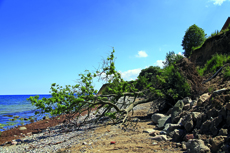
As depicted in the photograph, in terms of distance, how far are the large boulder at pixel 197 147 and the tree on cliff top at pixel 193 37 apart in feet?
103

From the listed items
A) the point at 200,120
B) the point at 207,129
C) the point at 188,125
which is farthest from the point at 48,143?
the point at 207,129

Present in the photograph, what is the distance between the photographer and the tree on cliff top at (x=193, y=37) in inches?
1246

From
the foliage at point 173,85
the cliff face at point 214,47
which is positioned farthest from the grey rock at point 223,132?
the cliff face at point 214,47

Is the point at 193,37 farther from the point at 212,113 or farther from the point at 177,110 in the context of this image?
the point at 212,113

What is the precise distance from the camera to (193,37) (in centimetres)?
3172

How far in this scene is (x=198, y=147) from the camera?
153 inches

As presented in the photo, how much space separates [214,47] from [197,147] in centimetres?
1455

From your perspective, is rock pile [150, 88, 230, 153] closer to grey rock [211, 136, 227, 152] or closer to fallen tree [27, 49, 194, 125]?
grey rock [211, 136, 227, 152]

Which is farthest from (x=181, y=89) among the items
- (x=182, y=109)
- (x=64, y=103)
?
(x=64, y=103)

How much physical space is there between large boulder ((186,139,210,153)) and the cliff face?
1086cm

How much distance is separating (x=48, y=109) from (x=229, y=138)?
671 centimetres

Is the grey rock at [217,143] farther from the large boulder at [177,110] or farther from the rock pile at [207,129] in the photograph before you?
the large boulder at [177,110]

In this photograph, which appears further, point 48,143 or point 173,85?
point 173,85

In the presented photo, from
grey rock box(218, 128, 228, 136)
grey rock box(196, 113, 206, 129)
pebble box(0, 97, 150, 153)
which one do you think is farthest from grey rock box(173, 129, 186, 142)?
pebble box(0, 97, 150, 153)
